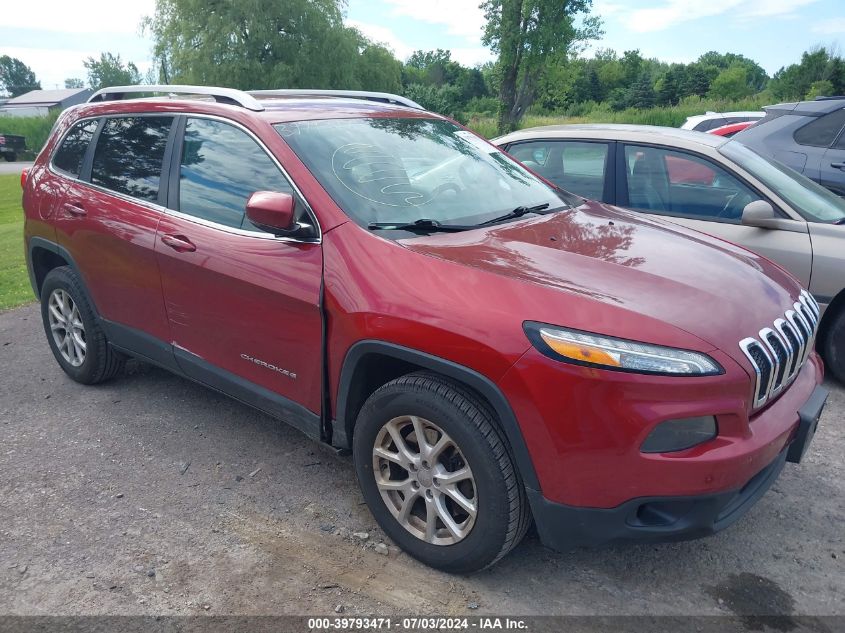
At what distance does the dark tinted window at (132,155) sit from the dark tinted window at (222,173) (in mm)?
256

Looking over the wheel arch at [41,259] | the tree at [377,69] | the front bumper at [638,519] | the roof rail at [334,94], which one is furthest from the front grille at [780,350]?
the tree at [377,69]

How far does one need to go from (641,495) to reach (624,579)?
0.66m

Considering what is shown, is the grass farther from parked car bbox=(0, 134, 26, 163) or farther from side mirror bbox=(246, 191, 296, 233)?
parked car bbox=(0, 134, 26, 163)

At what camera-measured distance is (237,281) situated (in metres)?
3.23

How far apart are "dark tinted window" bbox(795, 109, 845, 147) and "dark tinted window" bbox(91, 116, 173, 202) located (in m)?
6.01

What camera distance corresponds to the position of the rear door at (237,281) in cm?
303

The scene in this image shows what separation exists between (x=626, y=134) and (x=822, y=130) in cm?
282

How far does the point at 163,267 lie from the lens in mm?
3631

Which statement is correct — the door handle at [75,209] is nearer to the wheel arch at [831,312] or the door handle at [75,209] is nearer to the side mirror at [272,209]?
the side mirror at [272,209]

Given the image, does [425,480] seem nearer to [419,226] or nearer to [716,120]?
[419,226]

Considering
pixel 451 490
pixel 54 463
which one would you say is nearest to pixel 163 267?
pixel 54 463

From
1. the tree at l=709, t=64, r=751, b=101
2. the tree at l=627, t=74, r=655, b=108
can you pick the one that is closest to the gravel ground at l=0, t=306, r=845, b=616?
the tree at l=627, t=74, r=655, b=108

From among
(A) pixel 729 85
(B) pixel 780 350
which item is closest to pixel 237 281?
(B) pixel 780 350

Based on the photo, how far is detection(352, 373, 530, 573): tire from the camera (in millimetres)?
2484
